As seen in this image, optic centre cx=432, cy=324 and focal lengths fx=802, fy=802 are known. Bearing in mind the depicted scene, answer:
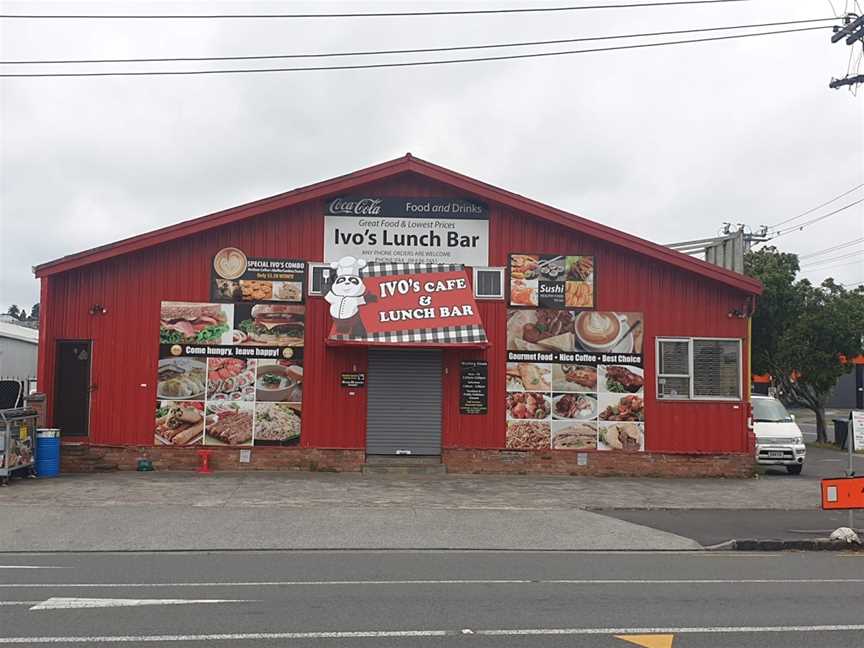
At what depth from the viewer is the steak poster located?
17.1 meters

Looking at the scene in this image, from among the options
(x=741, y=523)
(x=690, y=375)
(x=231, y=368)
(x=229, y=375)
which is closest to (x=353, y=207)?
(x=231, y=368)

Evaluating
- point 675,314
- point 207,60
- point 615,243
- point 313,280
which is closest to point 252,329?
point 313,280

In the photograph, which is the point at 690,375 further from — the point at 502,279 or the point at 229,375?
the point at 229,375

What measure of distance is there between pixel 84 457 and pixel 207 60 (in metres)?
8.65

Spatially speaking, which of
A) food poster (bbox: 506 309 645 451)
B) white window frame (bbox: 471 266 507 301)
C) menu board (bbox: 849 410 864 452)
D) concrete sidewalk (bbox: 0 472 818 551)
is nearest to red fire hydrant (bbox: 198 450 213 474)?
concrete sidewalk (bbox: 0 472 818 551)

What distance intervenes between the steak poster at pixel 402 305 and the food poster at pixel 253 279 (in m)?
0.85

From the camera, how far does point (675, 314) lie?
59.7 ft

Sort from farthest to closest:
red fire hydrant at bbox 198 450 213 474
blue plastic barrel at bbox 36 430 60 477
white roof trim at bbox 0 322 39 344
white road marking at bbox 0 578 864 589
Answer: white roof trim at bbox 0 322 39 344
red fire hydrant at bbox 198 450 213 474
blue plastic barrel at bbox 36 430 60 477
white road marking at bbox 0 578 864 589

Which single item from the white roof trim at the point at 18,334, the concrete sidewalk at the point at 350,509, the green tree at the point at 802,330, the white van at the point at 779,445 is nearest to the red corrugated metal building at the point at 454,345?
the concrete sidewalk at the point at 350,509

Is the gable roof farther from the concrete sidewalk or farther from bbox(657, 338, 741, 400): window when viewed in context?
the concrete sidewalk

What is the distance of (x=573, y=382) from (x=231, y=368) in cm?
755

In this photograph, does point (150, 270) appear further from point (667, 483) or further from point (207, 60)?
point (667, 483)

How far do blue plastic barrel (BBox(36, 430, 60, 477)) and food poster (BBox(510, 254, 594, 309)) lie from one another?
1006 cm

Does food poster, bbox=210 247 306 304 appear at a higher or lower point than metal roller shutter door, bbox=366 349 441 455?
higher
